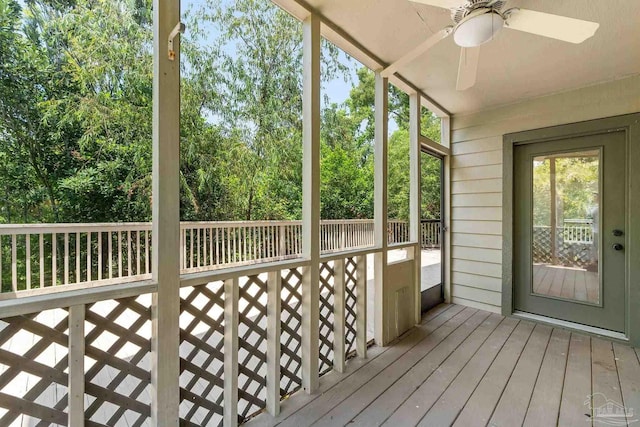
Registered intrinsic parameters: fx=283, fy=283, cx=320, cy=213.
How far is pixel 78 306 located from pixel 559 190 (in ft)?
13.1

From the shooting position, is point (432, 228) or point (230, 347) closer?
point (230, 347)

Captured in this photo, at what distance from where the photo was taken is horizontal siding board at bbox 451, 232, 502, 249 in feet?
11.0

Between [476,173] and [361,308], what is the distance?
2359mm

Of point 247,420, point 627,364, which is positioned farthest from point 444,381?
point 627,364

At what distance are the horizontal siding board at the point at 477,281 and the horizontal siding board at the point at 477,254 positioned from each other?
21 cm

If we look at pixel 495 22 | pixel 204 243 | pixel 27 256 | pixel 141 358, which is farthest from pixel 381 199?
pixel 27 256

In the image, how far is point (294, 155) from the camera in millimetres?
4590

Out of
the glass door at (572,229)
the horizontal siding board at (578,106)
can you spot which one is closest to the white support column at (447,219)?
the horizontal siding board at (578,106)

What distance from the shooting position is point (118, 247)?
3160 millimetres

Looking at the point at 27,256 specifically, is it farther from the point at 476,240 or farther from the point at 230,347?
the point at 476,240

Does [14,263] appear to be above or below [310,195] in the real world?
below

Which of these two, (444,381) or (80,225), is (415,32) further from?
(80,225)

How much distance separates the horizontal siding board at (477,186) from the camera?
3348 mm

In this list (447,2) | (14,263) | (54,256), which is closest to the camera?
(447,2)
